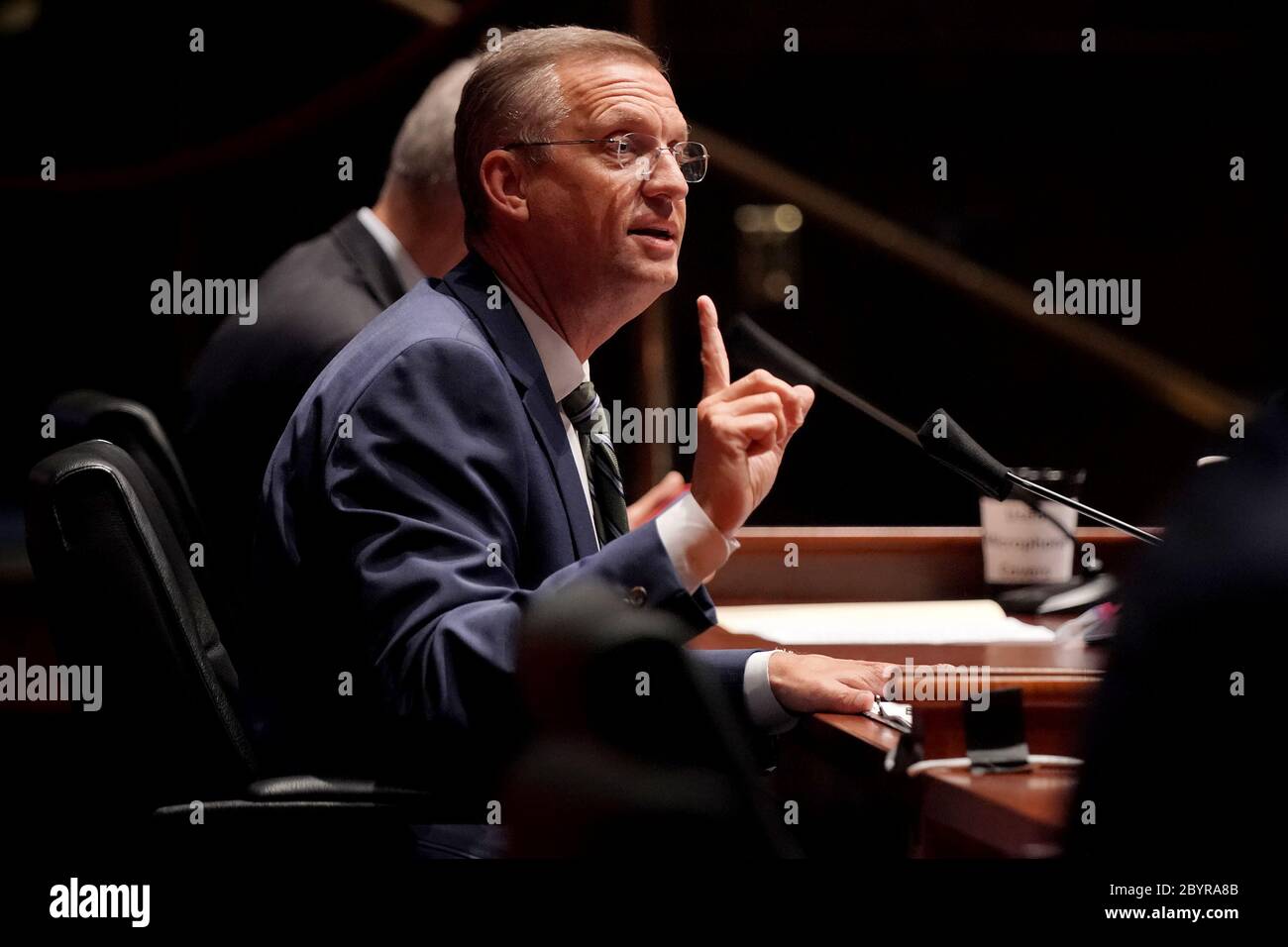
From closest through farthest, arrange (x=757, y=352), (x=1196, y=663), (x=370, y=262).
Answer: (x=1196, y=663)
(x=757, y=352)
(x=370, y=262)

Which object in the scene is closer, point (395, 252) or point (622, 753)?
point (622, 753)

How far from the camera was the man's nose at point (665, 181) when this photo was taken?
4.75 ft

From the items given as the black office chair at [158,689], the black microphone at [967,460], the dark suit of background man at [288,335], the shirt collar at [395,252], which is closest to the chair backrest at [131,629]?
the black office chair at [158,689]

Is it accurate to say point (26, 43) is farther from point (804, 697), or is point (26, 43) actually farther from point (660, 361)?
point (804, 697)

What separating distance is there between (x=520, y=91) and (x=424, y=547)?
0.52 m

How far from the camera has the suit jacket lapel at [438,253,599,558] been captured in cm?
138

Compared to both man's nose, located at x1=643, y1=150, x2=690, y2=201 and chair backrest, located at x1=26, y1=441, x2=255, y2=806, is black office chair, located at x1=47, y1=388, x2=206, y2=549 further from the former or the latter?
man's nose, located at x1=643, y1=150, x2=690, y2=201

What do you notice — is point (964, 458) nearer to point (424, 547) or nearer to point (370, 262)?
point (424, 547)

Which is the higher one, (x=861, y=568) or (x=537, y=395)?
(x=537, y=395)

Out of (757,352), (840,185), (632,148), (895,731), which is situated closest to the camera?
(895,731)

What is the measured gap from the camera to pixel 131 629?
1.37 metres

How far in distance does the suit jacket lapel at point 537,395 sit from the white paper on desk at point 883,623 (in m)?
0.42

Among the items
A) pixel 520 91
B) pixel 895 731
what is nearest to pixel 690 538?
pixel 895 731

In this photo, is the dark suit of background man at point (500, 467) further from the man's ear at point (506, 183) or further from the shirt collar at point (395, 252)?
the shirt collar at point (395, 252)
